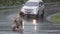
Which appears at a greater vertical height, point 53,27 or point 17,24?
point 17,24

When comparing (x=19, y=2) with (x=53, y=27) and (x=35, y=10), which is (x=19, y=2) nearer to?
(x=35, y=10)

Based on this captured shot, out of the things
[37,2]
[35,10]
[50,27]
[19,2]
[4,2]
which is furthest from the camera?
[19,2]

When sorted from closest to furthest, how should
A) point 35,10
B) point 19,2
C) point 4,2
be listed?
point 35,10 → point 4,2 → point 19,2

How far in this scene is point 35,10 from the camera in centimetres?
2248

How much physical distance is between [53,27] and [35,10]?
35.9 ft

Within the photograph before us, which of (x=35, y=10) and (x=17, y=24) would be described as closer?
(x=17, y=24)

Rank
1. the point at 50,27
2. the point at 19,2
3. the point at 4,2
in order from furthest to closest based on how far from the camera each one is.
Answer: the point at 19,2 < the point at 4,2 < the point at 50,27

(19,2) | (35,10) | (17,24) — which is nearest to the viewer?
(17,24)

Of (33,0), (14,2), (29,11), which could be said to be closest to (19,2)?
(14,2)

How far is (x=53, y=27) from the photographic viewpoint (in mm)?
11609

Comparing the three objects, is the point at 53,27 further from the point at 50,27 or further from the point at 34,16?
the point at 34,16

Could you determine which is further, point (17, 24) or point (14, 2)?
point (14, 2)

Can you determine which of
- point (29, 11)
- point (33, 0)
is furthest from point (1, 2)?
point (29, 11)

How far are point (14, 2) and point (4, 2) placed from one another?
2338 mm
